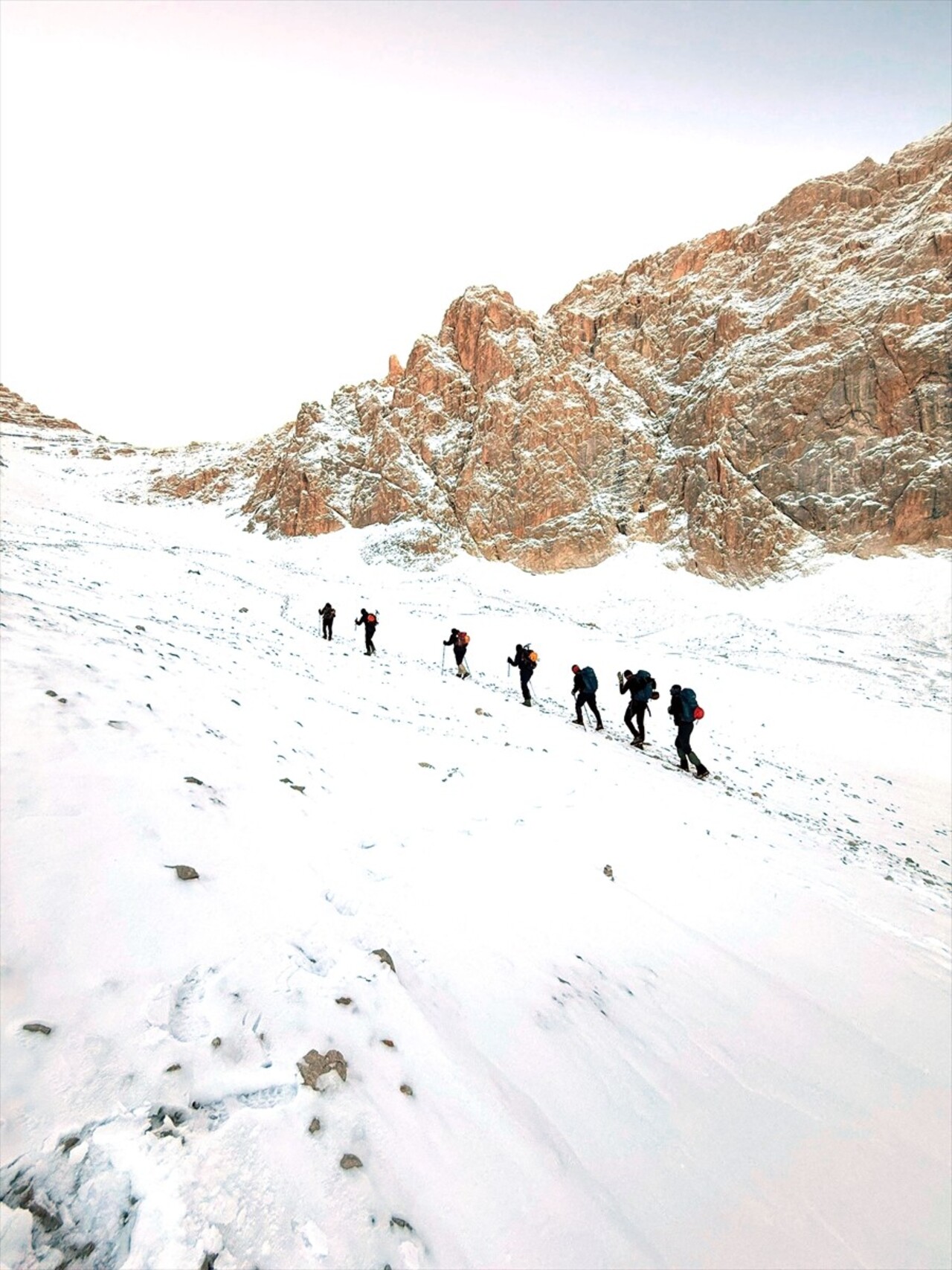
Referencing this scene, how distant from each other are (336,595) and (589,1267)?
40270 mm

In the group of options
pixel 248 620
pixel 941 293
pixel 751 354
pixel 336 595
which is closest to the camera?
pixel 248 620

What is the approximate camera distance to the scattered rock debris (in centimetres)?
272

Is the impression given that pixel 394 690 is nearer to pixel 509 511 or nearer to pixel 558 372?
pixel 509 511

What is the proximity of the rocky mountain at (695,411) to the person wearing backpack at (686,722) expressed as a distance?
62209 mm

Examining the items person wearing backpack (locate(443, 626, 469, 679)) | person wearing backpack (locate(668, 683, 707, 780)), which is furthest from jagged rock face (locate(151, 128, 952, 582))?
person wearing backpack (locate(668, 683, 707, 780))

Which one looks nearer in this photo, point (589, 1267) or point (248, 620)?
point (589, 1267)

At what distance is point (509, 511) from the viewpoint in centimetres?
8431

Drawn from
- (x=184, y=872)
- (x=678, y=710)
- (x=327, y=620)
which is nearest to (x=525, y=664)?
(x=678, y=710)

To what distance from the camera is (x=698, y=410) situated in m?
83.2

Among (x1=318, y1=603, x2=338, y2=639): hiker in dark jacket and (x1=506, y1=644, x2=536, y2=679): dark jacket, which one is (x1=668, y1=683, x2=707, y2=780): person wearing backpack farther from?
(x1=318, y1=603, x2=338, y2=639): hiker in dark jacket

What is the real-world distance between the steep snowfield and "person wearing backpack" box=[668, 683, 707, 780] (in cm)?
208

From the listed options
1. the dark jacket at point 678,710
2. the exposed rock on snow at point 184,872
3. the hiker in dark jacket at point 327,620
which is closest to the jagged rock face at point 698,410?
the hiker in dark jacket at point 327,620

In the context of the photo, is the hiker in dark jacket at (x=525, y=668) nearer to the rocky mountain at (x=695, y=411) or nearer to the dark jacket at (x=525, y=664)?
the dark jacket at (x=525, y=664)

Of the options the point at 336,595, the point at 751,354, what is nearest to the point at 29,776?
the point at 336,595
